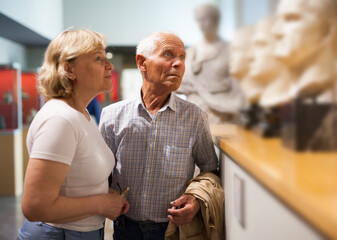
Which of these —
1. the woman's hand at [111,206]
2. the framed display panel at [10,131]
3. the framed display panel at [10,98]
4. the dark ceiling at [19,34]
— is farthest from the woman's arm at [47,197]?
the framed display panel at [10,98]

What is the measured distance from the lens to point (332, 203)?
25.3 inches

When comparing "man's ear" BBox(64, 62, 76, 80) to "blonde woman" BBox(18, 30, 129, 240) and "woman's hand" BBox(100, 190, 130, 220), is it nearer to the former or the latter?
"blonde woman" BBox(18, 30, 129, 240)

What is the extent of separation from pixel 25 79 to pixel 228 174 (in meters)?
7.37

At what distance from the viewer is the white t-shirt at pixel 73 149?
1304 millimetres

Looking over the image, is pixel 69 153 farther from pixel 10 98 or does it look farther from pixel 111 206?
pixel 10 98

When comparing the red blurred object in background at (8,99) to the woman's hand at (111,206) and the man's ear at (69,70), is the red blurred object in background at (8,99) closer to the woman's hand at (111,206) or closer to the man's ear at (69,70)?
the man's ear at (69,70)

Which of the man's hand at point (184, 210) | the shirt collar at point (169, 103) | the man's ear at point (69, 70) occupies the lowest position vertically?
the man's hand at point (184, 210)

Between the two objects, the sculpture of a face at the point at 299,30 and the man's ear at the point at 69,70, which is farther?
the man's ear at the point at 69,70

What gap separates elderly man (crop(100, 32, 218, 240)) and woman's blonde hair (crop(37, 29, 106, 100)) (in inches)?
17.6

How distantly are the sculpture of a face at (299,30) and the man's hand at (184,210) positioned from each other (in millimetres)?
1173

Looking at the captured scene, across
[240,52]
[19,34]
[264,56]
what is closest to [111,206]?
[240,52]

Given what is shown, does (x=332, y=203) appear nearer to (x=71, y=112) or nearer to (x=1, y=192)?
(x=71, y=112)

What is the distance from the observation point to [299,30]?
69 cm

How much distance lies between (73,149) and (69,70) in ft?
1.31
